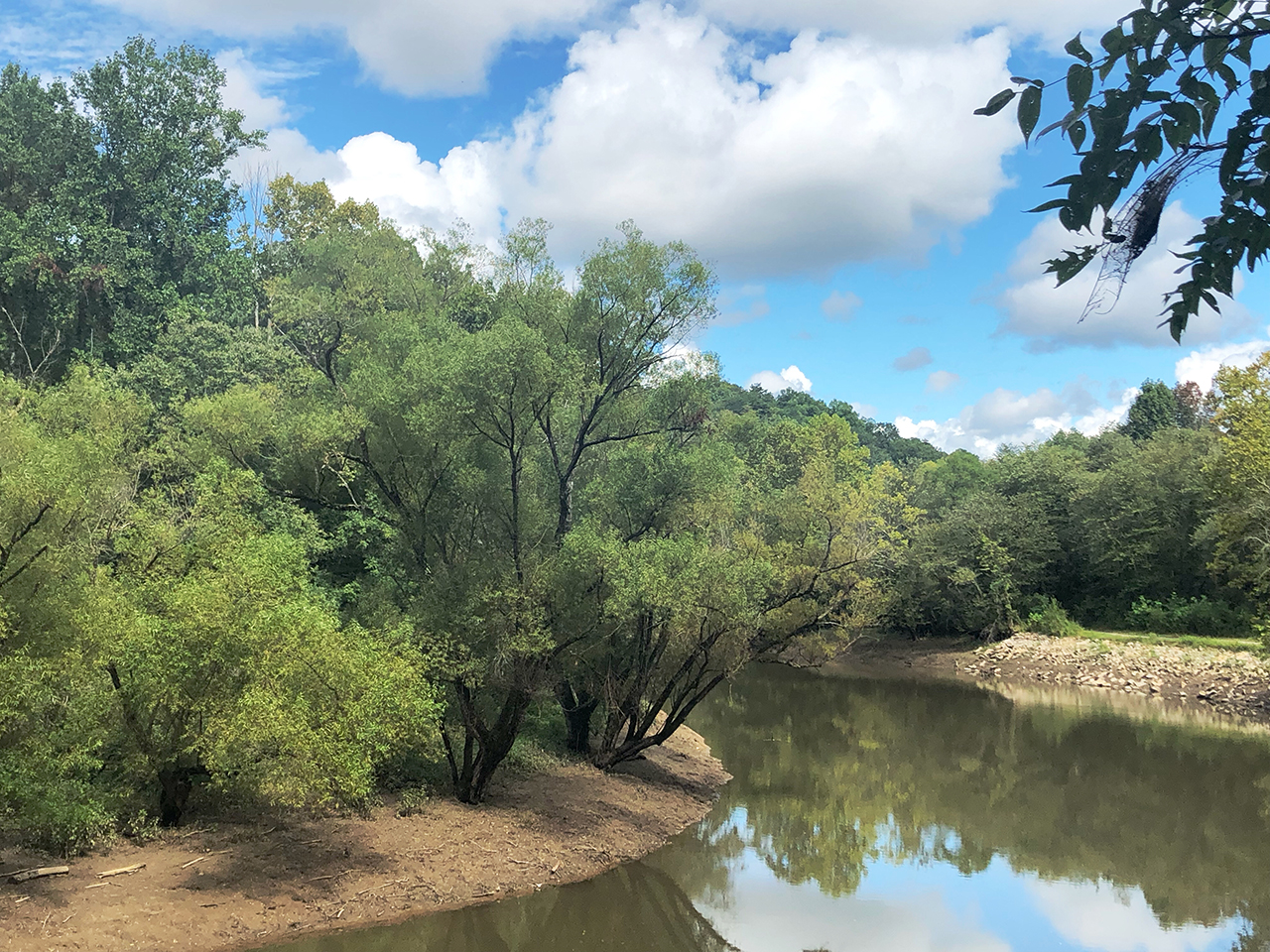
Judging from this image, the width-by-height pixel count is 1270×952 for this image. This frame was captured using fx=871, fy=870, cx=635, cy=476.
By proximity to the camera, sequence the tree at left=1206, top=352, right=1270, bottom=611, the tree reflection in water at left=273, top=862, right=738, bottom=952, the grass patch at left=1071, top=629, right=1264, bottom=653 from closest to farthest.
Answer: the tree reflection in water at left=273, top=862, right=738, bottom=952
the tree at left=1206, top=352, right=1270, bottom=611
the grass patch at left=1071, top=629, right=1264, bottom=653

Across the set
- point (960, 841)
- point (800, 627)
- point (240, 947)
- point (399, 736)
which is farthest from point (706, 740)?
point (240, 947)

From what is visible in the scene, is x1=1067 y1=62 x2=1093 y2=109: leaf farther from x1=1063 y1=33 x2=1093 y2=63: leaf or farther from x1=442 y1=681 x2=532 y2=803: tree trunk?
x1=442 y1=681 x2=532 y2=803: tree trunk

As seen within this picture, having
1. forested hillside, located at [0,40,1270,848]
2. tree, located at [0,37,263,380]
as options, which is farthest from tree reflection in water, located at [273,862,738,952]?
tree, located at [0,37,263,380]

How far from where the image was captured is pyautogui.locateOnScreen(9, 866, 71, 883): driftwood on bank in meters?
10.1

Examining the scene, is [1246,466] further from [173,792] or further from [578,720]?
[173,792]

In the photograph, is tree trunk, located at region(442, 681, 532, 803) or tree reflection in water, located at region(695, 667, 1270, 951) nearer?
tree trunk, located at region(442, 681, 532, 803)

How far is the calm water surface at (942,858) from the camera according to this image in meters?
12.5

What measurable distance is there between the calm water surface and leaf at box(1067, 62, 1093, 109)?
11.6 m

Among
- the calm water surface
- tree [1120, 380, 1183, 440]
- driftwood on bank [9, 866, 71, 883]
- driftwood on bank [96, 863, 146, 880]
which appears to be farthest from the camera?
tree [1120, 380, 1183, 440]

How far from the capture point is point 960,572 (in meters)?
40.0

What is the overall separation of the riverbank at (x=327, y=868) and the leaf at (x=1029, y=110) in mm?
11440

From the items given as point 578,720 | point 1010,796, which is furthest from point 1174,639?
point 578,720

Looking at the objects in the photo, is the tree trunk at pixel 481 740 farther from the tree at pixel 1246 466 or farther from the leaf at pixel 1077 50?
the tree at pixel 1246 466

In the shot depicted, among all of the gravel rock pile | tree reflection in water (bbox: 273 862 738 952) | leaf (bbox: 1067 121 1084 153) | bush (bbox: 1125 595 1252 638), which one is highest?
leaf (bbox: 1067 121 1084 153)
